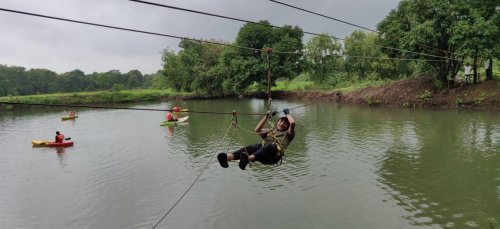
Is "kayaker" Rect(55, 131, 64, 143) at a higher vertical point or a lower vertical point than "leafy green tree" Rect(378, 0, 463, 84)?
lower

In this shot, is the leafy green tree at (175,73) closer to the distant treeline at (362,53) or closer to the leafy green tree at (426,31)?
the distant treeline at (362,53)

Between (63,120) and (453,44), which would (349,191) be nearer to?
(453,44)

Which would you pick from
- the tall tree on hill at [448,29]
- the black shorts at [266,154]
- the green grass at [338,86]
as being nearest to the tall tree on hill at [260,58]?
the green grass at [338,86]

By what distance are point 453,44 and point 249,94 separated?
37936mm

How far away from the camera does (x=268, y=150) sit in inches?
377

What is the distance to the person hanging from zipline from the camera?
9.41 m

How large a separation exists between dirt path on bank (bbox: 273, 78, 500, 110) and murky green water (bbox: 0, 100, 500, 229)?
552 centimetres

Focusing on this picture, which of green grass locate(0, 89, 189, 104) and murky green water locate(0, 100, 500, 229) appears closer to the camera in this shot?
murky green water locate(0, 100, 500, 229)

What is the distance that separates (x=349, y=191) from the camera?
14.7 m

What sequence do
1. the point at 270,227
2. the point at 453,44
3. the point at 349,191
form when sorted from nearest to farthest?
the point at 270,227, the point at 349,191, the point at 453,44

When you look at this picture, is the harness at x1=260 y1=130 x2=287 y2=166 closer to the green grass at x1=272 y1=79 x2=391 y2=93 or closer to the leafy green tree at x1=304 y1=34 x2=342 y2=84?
the green grass at x1=272 y1=79 x2=391 y2=93

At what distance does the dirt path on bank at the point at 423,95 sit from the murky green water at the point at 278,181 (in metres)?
5.52

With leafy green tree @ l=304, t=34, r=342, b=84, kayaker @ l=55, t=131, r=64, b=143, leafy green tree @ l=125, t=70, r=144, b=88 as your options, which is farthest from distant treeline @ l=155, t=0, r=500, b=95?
leafy green tree @ l=125, t=70, r=144, b=88

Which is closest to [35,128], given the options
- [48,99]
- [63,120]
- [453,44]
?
[63,120]
